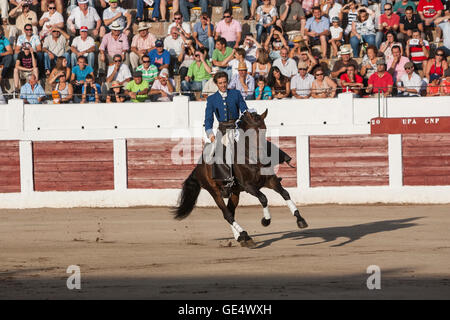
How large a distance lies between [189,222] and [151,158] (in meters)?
3.10

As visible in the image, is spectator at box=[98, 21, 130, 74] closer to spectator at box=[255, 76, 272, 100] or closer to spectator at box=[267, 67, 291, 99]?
spectator at box=[255, 76, 272, 100]

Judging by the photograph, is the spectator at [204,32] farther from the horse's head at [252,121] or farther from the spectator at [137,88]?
the horse's head at [252,121]

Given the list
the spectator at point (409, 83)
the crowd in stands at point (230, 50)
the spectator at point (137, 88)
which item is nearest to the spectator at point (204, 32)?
the crowd in stands at point (230, 50)

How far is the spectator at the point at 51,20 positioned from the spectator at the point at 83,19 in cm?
19

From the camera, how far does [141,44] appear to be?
18719 mm

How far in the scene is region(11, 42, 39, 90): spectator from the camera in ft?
60.8

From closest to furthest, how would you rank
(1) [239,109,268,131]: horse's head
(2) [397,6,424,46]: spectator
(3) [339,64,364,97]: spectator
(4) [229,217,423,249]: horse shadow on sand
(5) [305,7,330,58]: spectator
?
(1) [239,109,268,131]: horse's head
(4) [229,217,423,249]: horse shadow on sand
(3) [339,64,364,97]: spectator
(2) [397,6,424,46]: spectator
(5) [305,7,330,58]: spectator

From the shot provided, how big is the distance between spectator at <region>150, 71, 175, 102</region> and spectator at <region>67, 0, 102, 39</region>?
2.28 metres

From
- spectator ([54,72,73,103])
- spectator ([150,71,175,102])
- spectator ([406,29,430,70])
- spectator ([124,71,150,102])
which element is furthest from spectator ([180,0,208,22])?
spectator ([406,29,430,70])

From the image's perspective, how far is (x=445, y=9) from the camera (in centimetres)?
1928

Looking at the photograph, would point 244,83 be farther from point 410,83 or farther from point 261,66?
point 410,83

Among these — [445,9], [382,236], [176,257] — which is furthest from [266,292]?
[445,9]

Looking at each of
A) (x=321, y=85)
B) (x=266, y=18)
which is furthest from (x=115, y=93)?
(x=321, y=85)

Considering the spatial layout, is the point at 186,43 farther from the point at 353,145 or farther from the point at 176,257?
the point at 176,257
